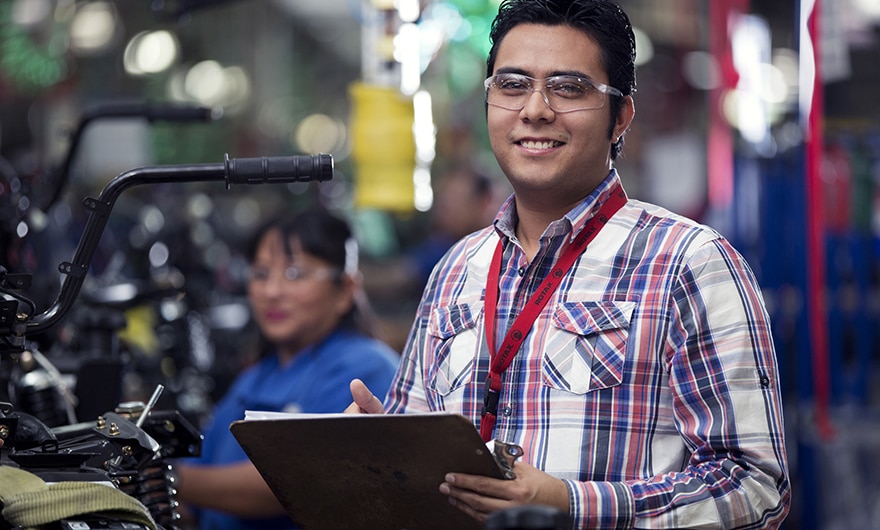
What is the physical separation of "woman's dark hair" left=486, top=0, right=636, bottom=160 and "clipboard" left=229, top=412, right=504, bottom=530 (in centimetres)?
84

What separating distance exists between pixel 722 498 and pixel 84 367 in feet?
6.44

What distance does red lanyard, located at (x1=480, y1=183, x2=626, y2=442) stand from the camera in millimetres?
2605

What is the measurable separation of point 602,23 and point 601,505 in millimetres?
1011

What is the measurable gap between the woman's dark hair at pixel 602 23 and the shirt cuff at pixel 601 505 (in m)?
0.77

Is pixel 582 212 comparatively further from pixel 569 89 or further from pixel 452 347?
pixel 452 347

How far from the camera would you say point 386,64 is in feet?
18.9

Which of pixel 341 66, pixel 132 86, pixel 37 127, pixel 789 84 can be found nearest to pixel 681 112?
pixel 789 84

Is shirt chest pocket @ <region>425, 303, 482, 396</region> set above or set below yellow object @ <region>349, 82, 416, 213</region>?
below

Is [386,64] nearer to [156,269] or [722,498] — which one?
[156,269]

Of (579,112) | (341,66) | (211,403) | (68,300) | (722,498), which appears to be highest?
(341,66)

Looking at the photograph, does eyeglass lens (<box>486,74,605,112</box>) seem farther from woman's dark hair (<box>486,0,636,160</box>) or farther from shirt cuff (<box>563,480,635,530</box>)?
shirt cuff (<box>563,480,635,530</box>)

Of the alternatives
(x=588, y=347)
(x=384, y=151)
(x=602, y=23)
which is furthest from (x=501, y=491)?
(x=384, y=151)

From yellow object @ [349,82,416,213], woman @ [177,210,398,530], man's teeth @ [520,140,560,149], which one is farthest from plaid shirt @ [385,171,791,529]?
yellow object @ [349,82,416,213]

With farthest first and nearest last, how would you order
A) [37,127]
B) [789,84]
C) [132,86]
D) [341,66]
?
[341,66] < [789,84] < [132,86] < [37,127]
